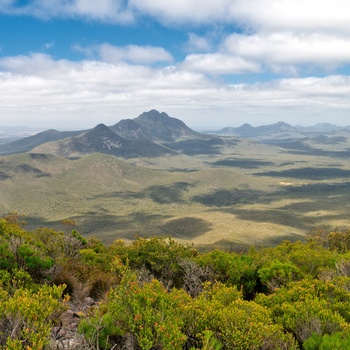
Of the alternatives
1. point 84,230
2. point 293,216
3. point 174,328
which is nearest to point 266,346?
point 174,328

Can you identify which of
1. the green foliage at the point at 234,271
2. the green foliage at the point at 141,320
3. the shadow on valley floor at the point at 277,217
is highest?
the green foliage at the point at 141,320

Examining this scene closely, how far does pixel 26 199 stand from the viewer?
190250 mm

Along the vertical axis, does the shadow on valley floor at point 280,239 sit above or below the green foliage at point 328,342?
below

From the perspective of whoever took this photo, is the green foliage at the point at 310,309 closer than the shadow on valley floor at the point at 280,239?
Result: Yes

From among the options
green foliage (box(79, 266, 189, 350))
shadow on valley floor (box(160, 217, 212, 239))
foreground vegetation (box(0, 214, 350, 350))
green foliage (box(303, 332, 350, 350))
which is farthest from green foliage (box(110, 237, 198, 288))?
shadow on valley floor (box(160, 217, 212, 239))

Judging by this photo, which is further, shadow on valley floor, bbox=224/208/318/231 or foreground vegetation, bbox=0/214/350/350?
shadow on valley floor, bbox=224/208/318/231

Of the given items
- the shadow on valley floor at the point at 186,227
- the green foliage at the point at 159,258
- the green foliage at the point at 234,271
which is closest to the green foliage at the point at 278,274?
the green foliage at the point at 234,271

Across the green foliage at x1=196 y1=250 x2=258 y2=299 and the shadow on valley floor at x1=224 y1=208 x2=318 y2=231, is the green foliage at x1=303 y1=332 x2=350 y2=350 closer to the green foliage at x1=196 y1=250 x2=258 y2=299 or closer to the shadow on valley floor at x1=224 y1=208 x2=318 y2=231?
the green foliage at x1=196 y1=250 x2=258 y2=299

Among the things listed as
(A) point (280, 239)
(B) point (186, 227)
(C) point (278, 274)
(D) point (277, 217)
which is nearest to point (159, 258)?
(C) point (278, 274)

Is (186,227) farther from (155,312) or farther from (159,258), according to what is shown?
(155,312)

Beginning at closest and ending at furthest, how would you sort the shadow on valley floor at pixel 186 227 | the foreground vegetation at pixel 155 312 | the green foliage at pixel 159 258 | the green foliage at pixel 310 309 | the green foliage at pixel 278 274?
the foreground vegetation at pixel 155 312
the green foliage at pixel 310 309
the green foliage at pixel 278 274
the green foliage at pixel 159 258
the shadow on valley floor at pixel 186 227

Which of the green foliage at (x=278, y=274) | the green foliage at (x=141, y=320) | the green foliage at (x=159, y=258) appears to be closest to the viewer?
the green foliage at (x=141, y=320)

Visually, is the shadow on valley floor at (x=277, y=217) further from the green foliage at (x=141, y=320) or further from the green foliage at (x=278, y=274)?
the green foliage at (x=141, y=320)

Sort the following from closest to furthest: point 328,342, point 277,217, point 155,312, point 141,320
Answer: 1. point 141,320
2. point 328,342
3. point 155,312
4. point 277,217
